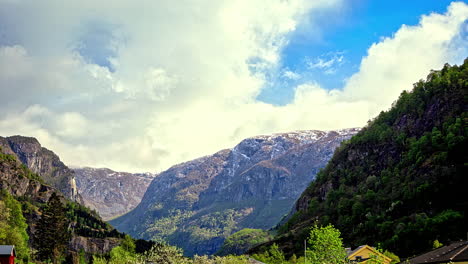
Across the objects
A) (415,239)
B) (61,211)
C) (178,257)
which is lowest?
(415,239)

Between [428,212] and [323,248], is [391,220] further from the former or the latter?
[323,248]

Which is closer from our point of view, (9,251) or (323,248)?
(323,248)

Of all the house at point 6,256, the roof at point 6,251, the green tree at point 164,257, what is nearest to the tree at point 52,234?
the roof at point 6,251

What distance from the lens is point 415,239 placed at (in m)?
162

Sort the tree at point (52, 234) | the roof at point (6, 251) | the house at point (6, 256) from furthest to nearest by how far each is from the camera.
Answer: the tree at point (52, 234) < the roof at point (6, 251) < the house at point (6, 256)

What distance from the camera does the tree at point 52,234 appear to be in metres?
157

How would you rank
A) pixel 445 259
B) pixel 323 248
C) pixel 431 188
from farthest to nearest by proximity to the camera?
pixel 431 188 → pixel 323 248 → pixel 445 259

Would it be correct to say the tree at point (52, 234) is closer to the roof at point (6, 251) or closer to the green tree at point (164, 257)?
the roof at point (6, 251)

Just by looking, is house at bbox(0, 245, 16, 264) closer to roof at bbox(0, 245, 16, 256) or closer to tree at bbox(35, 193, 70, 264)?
roof at bbox(0, 245, 16, 256)

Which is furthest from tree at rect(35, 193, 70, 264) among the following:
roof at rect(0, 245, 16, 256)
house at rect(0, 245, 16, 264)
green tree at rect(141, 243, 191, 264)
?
green tree at rect(141, 243, 191, 264)

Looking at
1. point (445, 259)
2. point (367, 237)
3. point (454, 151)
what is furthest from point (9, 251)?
point (454, 151)

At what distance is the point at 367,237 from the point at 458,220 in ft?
170

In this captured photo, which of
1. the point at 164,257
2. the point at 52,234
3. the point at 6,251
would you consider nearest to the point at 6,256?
the point at 6,251

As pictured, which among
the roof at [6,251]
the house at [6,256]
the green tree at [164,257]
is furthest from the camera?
the roof at [6,251]
